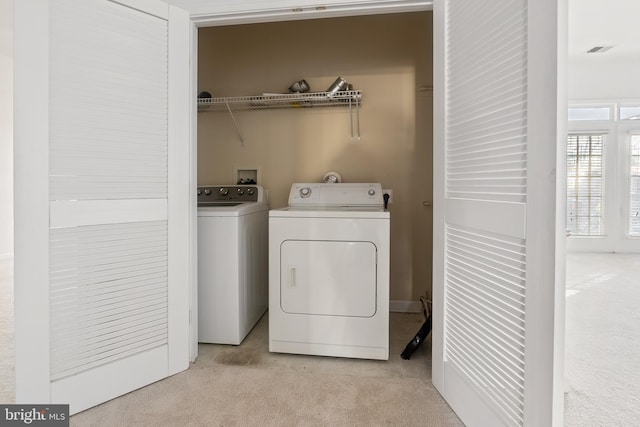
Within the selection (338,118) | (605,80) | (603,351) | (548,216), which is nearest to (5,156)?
(338,118)

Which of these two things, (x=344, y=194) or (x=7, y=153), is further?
(x=7, y=153)

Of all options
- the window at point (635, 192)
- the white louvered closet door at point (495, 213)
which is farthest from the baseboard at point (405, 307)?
the window at point (635, 192)

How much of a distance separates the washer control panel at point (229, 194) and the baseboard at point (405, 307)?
136 centimetres

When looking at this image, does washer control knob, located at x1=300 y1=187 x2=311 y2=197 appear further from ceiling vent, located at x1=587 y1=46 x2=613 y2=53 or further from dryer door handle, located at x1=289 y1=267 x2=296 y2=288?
ceiling vent, located at x1=587 y1=46 x2=613 y2=53

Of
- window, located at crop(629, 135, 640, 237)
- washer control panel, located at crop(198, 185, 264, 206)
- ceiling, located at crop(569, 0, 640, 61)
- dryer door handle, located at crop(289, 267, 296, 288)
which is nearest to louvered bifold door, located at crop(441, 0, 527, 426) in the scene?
dryer door handle, located at crop(289, 267, 296, 288)

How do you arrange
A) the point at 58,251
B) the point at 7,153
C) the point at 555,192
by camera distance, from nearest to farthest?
the point at 555,192 < the point at 58,251 < the point at 7,153

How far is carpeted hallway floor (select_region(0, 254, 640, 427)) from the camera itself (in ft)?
4.63

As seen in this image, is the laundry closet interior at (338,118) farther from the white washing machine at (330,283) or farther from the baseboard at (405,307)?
the white washing machine at (330,283)

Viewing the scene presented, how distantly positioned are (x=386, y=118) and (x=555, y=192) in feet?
6.34

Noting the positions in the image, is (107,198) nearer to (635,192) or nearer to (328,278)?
(328,278)

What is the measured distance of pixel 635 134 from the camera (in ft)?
17.4

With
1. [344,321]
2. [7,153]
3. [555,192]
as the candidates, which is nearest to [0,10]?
[7,153]

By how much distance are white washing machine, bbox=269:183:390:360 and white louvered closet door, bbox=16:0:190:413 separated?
512mm

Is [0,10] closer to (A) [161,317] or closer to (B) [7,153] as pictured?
(B) [7,153]
